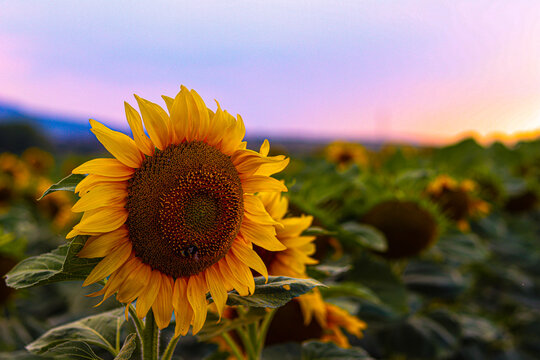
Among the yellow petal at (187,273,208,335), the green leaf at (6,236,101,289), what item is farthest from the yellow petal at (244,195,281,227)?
the green leaf at (6,236,101,289)

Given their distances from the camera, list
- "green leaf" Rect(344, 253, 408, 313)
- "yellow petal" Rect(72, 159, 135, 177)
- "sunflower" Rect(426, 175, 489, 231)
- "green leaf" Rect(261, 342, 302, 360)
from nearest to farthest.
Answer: "yellow petal" Rect(72, 159, 135, 177) < "green leaf" Rect(261, 342, 302, 360) < "green leaf" Rect(344, 253, 408, 313) < "sunflower" Rect(426, 175, 489, 231)

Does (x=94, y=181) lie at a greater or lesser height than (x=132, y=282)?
greater

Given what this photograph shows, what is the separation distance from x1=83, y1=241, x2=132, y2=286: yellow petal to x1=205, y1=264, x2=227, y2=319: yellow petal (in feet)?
0.41

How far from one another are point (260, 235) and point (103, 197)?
239 millimetres

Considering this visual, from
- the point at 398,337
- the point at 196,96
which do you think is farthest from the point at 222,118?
the point at 398,337

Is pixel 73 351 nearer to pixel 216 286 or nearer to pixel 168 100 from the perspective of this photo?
pixel 216 286

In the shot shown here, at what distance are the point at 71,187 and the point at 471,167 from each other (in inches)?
131

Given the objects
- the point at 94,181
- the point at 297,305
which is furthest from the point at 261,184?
the point at 297,305

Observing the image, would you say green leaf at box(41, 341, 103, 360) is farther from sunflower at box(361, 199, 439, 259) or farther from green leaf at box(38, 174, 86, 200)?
sunflower at box(361, 199, 439, 259)

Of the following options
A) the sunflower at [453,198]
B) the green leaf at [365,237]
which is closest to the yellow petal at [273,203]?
the green leaf at [365,237]

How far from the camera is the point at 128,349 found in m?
0.61

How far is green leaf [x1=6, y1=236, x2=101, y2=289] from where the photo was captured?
577 millimetres

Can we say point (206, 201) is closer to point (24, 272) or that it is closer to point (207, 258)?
point (207, 258)

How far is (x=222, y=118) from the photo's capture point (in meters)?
0.63
